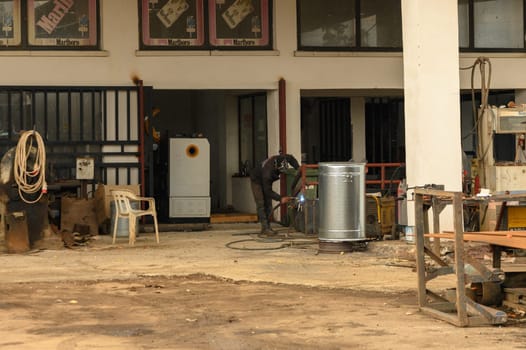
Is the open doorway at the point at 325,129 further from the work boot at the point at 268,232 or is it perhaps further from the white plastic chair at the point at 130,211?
the white plastic chair at the point at 130,211

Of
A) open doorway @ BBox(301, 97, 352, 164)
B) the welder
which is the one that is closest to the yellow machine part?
the welder

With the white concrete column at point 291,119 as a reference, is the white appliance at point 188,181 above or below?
below

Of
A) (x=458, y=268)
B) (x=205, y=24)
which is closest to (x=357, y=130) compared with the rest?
(x=205, y=24)

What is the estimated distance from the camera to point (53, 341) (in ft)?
27.9

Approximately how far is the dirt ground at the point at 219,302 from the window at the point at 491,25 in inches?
287

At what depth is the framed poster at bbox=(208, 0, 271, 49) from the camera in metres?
19.9

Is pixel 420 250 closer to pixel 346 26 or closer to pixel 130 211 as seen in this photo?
pixel 130 211

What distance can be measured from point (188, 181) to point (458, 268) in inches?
452

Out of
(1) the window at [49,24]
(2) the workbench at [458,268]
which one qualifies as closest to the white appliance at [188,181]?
(1) the window at [49,24]

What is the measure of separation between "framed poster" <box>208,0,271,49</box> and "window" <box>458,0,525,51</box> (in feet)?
13.8

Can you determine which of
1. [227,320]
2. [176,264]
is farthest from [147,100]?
[227,320]

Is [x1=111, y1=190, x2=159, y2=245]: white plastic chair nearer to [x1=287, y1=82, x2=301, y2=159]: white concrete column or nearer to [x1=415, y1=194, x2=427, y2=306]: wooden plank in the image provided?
[x1=287, y1=82, x2=301, y2=159]: white concrete column

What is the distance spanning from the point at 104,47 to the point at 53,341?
1155 centimetres

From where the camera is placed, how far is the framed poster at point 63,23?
1916 cm
